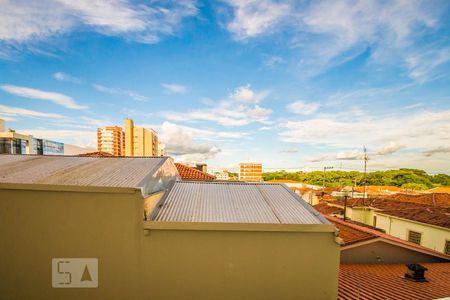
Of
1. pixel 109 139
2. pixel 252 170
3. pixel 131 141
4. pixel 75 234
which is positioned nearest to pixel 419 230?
pixel 75 234

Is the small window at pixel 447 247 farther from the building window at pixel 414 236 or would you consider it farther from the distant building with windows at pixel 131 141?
the distant building with windows at pixel 131 141

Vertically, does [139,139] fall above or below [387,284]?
above

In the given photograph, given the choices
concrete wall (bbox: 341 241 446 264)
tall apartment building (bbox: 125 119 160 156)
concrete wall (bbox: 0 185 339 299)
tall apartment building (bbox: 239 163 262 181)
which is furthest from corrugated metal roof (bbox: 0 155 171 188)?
tall apartment building (bbox: 239 163 262 181)

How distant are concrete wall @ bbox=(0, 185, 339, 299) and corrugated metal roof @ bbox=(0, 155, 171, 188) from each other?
35cm

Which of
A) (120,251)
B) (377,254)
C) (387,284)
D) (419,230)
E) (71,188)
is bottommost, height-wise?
(419,230)

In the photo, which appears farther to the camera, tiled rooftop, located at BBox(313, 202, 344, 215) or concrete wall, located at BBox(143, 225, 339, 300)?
tiled rooftop, located at BBox(313, 202, 344, 215)

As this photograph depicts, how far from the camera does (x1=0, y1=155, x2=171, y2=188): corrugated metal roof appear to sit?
438cm

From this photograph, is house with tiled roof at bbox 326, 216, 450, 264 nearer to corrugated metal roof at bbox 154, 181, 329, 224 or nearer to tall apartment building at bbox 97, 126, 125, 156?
corrugated metal roof at bbox 154, 181, 329, 224

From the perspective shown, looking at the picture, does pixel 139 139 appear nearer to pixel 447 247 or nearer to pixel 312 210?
pixel 312 210

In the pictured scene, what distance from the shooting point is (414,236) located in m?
13.8

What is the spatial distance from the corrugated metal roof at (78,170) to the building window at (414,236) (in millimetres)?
17343

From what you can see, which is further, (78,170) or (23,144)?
(23,144)

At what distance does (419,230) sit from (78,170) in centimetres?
1926

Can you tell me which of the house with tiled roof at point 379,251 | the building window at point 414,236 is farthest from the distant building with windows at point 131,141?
the building window at point 414,236
